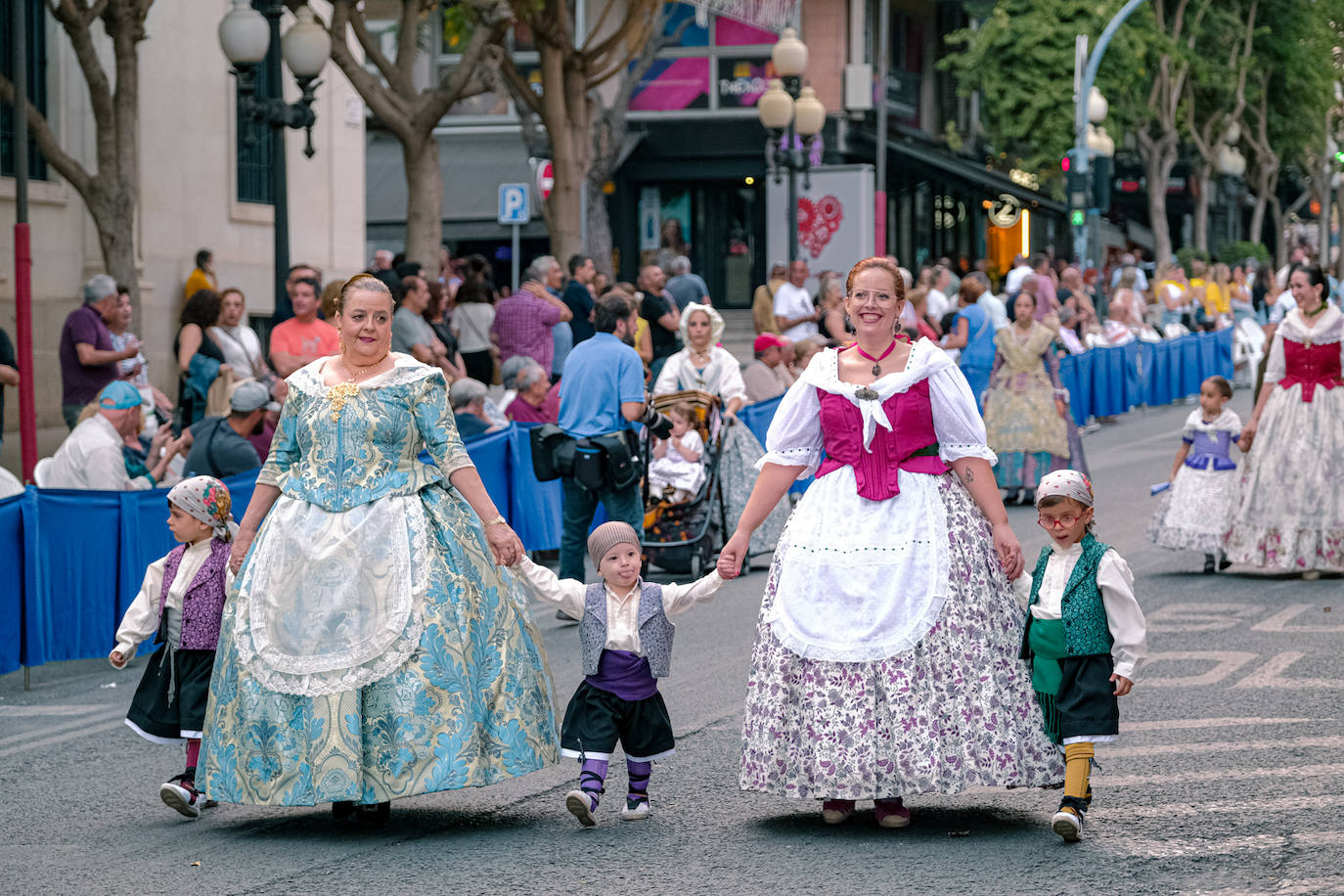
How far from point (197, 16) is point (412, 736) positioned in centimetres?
1655

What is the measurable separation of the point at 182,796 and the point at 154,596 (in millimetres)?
749

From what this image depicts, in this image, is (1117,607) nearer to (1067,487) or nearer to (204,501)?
(1067,487)

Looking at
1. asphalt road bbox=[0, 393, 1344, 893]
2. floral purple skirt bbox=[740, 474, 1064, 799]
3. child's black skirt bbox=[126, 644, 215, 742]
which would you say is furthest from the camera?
child's black skirt bbox=[126, 644, 215, 742]

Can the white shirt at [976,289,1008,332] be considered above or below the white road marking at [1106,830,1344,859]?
above

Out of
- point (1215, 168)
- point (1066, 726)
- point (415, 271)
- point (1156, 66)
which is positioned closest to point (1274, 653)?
point (1066, 726)

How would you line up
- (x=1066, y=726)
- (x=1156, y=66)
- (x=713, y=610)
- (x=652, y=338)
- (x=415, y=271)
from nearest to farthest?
(x=1066, y=726) → (x=713, y=610) → (x=415, y=271) → (x=652, y=338) → (x=1156, y=66)

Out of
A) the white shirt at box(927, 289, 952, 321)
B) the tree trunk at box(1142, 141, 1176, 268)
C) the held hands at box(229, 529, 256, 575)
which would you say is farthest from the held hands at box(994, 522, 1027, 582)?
the tree trunk at box(1142, 141, 1176, 268)

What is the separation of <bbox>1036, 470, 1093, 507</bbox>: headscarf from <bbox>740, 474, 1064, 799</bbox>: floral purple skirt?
0.30 metres

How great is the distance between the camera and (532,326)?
17.0 metres

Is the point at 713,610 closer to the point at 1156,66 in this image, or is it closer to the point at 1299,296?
the point at 1299,296

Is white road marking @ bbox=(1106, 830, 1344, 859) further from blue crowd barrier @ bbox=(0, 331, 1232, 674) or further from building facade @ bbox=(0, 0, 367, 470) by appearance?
building facade @ bbox=(0, 0, 367, 470)

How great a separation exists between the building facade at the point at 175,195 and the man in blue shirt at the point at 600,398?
631 centimetres

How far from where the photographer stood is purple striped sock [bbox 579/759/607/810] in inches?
259

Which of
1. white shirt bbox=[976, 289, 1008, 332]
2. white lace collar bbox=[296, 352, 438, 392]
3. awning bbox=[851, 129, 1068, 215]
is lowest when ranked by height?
white lace collar bbox=[296, 352, 438, 392]
